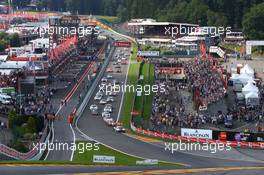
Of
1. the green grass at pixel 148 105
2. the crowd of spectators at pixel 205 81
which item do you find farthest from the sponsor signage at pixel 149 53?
the green grass at pixel 148 105

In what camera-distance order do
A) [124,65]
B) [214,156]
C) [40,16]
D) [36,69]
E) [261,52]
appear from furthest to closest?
[40,16] < [261,52] < [124,65] < [36,69] < [214,156]

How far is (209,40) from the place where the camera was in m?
99.1

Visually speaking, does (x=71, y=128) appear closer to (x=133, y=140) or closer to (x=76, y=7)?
(x=133, y=140)

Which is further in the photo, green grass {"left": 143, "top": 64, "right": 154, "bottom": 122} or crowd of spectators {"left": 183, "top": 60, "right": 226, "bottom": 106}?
crowd of spectators {"left": 183, "top": 60, "right": 226, "bottom": 106}

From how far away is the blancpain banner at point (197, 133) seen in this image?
41281 mm

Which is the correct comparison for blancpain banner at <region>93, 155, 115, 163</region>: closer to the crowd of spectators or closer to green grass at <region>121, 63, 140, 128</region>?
green grass at <region>121, 63, 140, 128</region>

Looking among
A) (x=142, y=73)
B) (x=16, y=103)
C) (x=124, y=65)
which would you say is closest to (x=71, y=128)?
(x=16, y=103)

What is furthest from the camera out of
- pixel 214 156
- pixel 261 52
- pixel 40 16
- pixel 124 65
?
pixel 40 16

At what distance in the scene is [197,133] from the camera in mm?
41625

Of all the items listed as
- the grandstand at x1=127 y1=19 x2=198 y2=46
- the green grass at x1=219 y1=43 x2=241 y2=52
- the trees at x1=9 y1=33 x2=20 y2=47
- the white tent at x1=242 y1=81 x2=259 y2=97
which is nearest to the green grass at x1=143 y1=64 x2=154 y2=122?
the white tent at x1=242 y1=81 x2=259 y2=97

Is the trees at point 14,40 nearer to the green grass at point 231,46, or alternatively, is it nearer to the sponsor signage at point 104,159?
the green grass at point 231,46

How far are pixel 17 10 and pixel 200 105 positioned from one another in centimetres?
14110

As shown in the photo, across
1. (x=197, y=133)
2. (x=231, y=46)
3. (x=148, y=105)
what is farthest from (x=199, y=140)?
(x=231, y=46)

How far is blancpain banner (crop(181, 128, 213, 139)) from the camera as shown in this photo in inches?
1625
